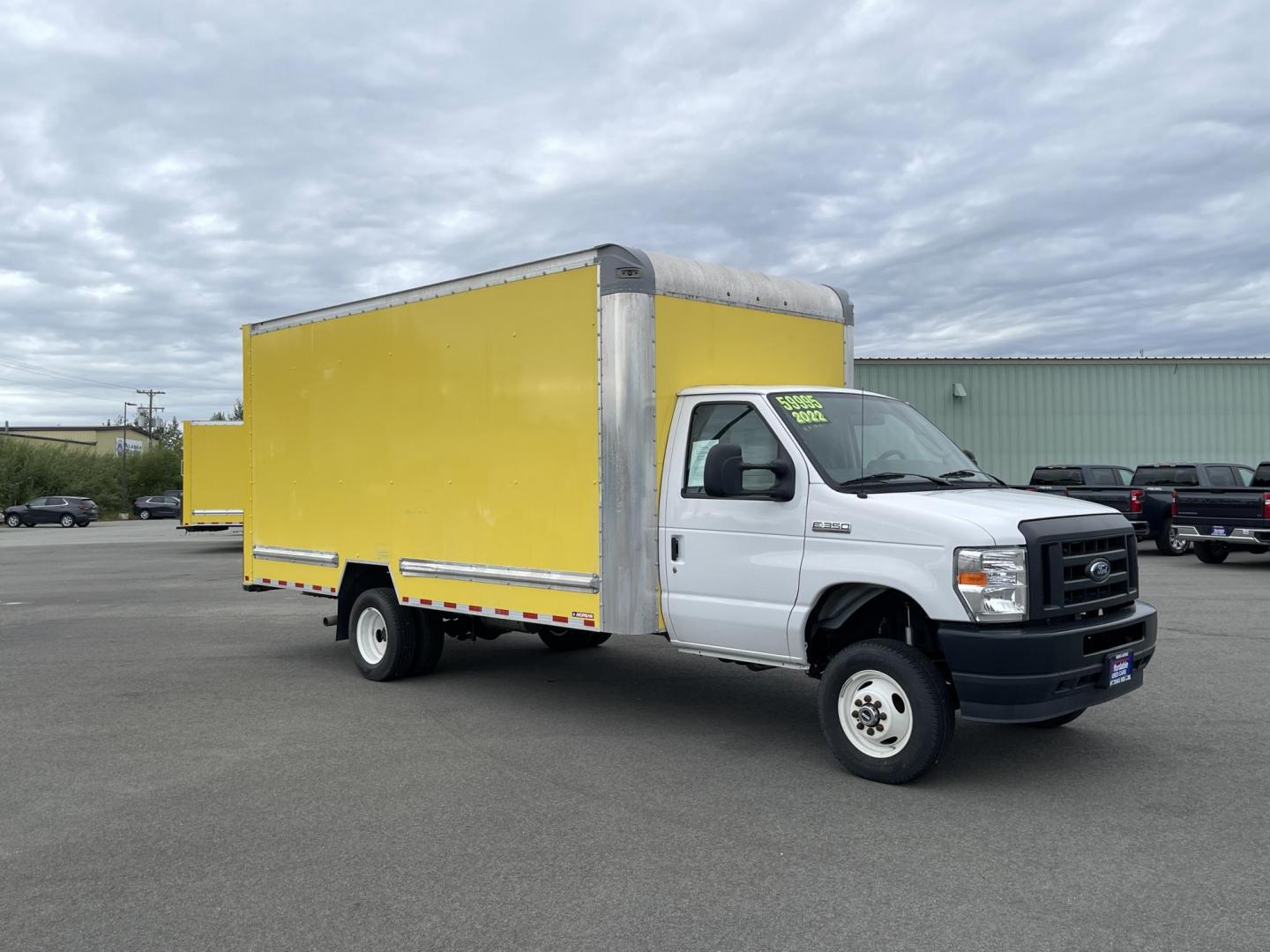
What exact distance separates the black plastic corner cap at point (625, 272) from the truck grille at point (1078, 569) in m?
2.81

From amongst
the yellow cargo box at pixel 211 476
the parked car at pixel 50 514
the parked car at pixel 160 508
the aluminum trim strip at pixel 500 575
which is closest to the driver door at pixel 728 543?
the aluminum trim strip at pixel 500 575

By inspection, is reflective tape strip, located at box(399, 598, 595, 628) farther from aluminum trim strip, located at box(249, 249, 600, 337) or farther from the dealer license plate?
the dealer license plate

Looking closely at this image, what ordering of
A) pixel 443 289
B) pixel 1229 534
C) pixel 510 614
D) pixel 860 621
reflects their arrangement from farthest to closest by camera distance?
pixel 1229 534, pixel 443 289, pixel 510 614, pixel 860 621

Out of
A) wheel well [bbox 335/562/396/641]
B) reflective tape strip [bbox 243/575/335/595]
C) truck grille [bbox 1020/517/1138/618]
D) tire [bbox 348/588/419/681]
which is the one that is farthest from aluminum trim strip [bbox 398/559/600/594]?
truck grille [bbox 1020/517/1138/618]

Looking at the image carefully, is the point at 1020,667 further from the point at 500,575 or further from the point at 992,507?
the point at 500,575

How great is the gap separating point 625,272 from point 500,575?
2.44 m

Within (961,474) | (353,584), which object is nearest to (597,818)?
(961,474)

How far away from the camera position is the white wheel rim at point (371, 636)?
9.44 m

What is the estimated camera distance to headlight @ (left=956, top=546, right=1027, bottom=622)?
5664 millimetres

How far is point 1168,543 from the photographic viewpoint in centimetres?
2200

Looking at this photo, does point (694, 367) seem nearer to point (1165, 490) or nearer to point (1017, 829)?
point (1017, 829)

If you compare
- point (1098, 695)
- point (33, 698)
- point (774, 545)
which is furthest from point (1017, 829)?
point (33, 698)

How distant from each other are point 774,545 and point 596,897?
8.72 ft

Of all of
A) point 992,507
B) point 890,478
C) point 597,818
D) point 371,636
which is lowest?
point 597,818
